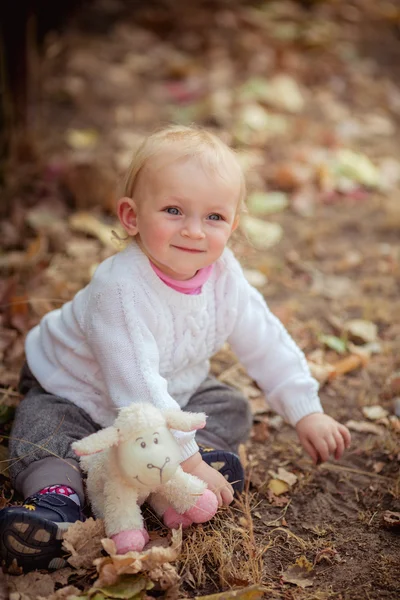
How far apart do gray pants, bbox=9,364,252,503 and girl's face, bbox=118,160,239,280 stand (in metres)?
0.44

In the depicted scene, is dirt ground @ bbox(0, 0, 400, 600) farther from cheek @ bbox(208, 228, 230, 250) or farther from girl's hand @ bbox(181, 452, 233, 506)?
cheek @ bbox(208, 228, 230, 250)

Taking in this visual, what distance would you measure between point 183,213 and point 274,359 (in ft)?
1.78

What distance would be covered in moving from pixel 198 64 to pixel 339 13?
5.99 feet

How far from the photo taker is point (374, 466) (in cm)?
207

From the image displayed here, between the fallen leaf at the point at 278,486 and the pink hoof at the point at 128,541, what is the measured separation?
49cm

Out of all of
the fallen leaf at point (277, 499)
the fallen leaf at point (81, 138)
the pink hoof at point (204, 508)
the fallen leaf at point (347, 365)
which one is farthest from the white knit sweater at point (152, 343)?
the fallen leaf at point (81, 138)

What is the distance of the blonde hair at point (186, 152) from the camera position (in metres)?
1.70

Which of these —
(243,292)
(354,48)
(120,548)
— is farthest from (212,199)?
(354,48)

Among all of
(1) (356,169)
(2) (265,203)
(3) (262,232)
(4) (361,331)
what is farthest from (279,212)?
(4) (361,331)

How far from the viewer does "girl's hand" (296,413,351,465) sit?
1.90m

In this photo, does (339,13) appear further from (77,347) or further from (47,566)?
(47,566)

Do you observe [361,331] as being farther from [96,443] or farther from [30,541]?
[30,541]

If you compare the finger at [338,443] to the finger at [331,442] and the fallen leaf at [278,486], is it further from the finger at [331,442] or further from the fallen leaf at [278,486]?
the fallen leaf at [278,486]

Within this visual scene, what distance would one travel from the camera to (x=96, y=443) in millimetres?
1514
